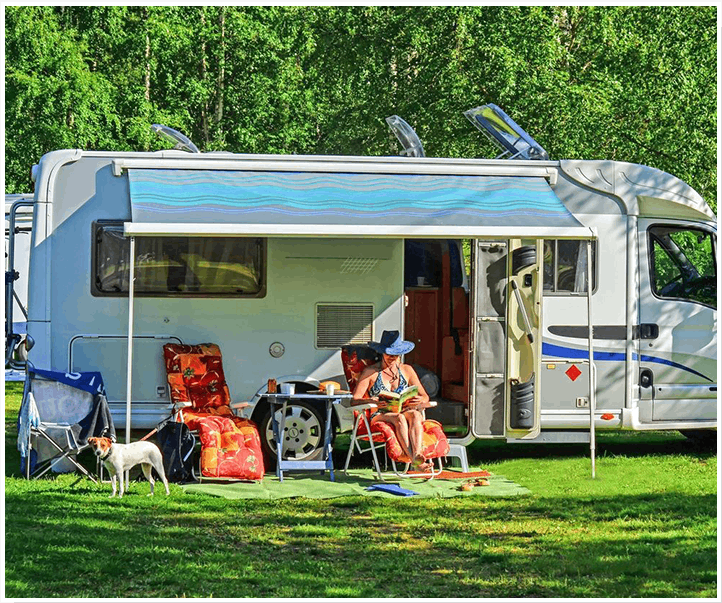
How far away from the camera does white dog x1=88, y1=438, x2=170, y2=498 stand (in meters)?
8.13

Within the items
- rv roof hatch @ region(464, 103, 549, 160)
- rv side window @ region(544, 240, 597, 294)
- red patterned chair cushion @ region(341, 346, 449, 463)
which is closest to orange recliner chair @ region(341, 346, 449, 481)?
red patterned chair cushion @ region(341, 346, 449, 463)

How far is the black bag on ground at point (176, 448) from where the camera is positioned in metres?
8.89

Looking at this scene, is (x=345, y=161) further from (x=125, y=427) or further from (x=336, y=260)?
(x=125, y=427)

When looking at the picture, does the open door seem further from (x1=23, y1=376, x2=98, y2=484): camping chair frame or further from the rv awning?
(x1=23, y1=376, x2=98, y2=484): camping chair frame

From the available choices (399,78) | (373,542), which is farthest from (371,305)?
(399,78)

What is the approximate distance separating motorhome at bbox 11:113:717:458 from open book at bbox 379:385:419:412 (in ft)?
2.12

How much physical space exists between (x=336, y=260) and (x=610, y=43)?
25.3ft

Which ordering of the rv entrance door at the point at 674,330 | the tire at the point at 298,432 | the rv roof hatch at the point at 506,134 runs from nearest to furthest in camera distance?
the tire at the point at 298,432 < the rv entrance door at the point at 674,330 < the rv roof hatch at the point at 506,134

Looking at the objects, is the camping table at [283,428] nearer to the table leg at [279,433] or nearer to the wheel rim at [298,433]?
the table leg at [279,433]

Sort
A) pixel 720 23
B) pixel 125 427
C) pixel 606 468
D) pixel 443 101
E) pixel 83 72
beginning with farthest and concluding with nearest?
1. pixel 83 72
2. pixel 443 101
3. pixel 720 23
4. pixel 606 468
5. pixel 125 427

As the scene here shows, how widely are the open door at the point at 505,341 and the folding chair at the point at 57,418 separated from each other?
296 centimetres

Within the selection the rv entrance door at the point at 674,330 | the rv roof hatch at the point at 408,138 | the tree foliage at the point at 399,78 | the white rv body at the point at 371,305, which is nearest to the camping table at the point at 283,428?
the white rv body at the point at 371,305

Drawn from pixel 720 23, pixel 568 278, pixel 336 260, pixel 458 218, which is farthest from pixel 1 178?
pixel 720 23

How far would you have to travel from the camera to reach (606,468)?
989 cm
